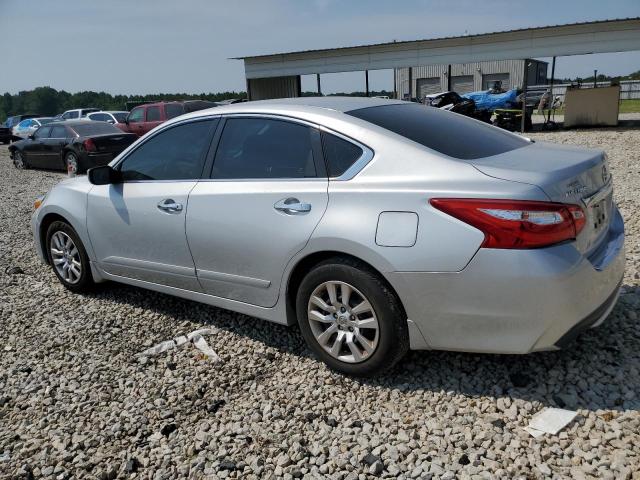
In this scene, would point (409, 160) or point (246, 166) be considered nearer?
point (409, 160)

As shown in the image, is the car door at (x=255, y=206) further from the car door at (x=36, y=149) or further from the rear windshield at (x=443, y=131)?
the car door at (x=36, y=149)

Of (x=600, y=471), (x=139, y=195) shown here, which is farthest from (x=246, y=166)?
(x=600, y=471)

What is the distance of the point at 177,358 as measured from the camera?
367 cm

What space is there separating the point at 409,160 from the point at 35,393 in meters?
2.70

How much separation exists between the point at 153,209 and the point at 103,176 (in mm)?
614

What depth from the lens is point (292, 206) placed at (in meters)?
3.12

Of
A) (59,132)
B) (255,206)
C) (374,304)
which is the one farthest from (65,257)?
(59,132)

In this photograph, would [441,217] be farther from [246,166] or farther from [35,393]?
[35,393]

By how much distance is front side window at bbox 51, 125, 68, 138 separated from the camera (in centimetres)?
1479

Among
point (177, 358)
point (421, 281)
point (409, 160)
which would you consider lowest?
point (177, 358)

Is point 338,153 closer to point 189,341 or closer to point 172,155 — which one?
point 172,155

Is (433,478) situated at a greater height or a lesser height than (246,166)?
lesser

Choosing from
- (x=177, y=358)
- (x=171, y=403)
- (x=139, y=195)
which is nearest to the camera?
(x=171, y=403)

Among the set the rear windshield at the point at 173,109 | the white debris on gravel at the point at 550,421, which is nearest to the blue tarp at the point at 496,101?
the rear windshield at the point at 173,109
